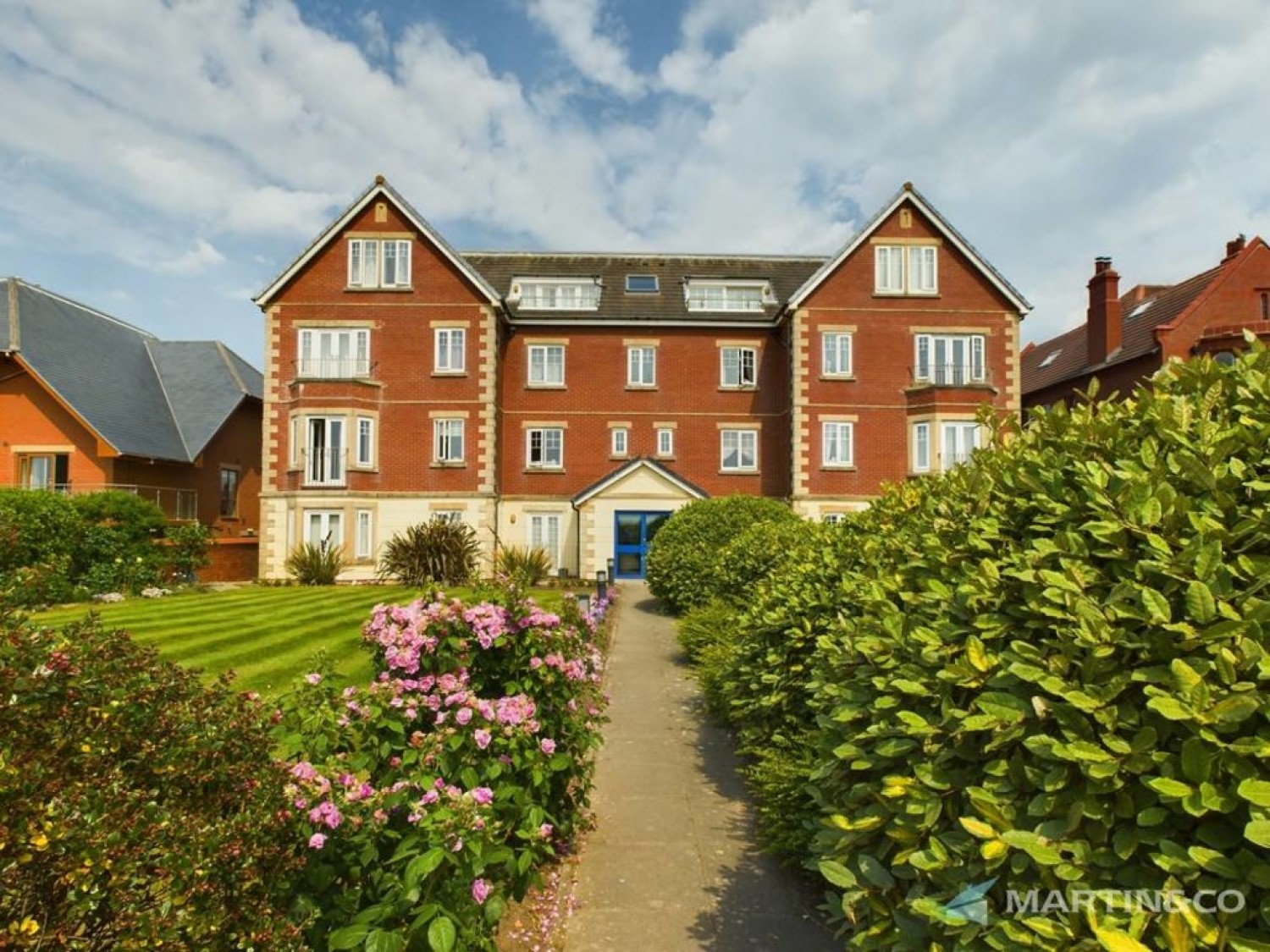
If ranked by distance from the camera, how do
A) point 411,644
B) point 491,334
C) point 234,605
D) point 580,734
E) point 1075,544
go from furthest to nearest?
point 491,334
point 234,605
point 580,734
point 411,644
point 1075,544

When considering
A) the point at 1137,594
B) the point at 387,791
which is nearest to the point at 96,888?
the point at 387,791

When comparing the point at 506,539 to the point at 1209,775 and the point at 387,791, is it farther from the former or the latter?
the point at 1209,775

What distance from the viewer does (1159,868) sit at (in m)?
1.91

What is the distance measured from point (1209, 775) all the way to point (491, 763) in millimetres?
3331

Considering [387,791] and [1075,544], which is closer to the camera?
[1075,544]

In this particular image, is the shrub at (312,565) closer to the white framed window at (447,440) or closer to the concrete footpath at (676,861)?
the white framed window at (447,440)

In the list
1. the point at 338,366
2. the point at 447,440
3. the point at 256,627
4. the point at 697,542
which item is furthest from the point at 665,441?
the point at 256,627

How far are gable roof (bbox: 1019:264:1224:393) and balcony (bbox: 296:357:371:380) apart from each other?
26371 mm

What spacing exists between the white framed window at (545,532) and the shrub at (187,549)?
1109 cm

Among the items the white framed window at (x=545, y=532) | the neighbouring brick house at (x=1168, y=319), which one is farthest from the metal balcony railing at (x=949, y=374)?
the white framed window at (x=545, y=532)

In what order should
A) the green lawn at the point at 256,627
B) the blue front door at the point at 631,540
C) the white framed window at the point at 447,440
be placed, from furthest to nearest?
the white framed window at the point at 447,440
the blue front door at the point at 631,540
the green lawn at the point at 256,627

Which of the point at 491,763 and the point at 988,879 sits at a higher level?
the point at 988,879

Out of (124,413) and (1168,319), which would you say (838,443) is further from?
(124,413)

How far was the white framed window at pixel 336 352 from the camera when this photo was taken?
25531 millimetres
